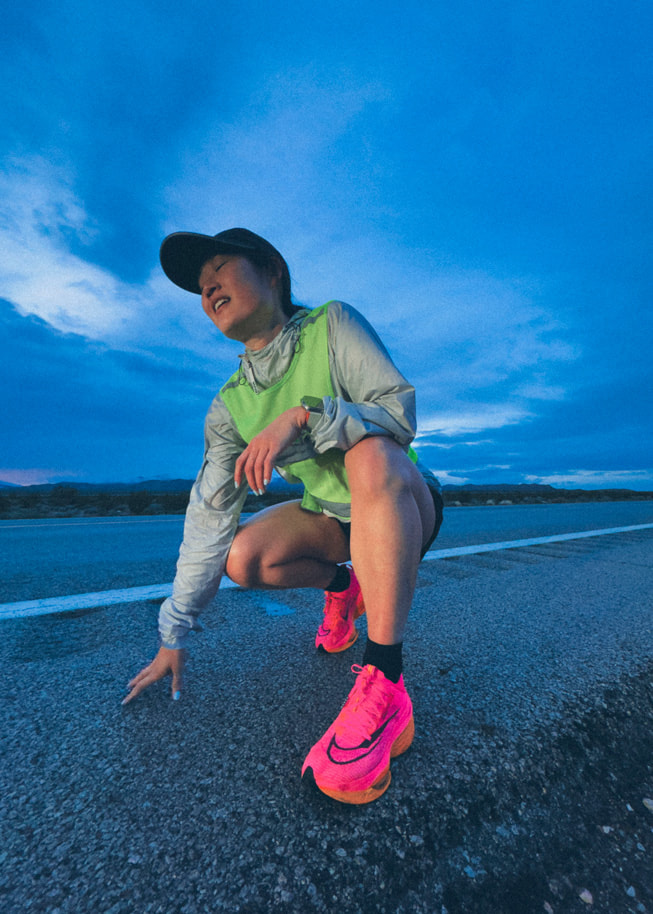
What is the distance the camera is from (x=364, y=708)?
110cm

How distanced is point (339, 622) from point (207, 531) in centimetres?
64

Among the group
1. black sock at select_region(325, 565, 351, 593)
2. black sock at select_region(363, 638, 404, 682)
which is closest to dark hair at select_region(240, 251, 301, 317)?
black sock at select_region(325, 565, 351, 593)

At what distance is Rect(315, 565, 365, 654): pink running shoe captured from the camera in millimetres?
1687

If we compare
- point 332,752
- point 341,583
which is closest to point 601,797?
point 332,752

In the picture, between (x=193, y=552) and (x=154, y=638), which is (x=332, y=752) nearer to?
(x=193, y=552)

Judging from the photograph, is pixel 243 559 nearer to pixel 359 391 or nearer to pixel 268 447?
pixel 268 447

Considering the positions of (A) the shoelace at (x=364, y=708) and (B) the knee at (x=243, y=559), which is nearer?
(A) the shoelace at (x=364, y=708)

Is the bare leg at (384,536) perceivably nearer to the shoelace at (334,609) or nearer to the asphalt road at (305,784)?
the asphalt road at (305,784)

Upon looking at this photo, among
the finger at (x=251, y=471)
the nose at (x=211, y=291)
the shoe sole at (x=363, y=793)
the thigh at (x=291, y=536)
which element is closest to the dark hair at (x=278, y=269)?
the nose at (x=211, y=291)

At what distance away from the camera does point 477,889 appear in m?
0.73

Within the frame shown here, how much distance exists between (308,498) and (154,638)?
0.84 metres

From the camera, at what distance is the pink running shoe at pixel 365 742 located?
0.92 meters

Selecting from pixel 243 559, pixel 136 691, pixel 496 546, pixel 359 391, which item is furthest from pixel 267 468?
pixel 496 546

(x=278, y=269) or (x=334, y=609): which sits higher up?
(x=278, y=269)
